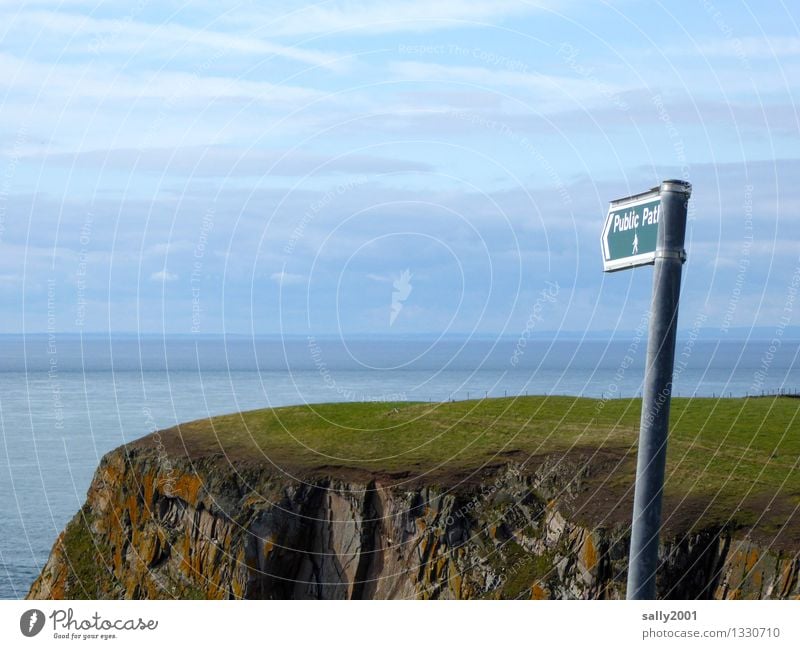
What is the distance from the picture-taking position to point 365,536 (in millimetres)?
40312

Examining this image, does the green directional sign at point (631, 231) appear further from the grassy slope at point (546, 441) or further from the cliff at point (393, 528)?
the grassy slope at point (546, 441)

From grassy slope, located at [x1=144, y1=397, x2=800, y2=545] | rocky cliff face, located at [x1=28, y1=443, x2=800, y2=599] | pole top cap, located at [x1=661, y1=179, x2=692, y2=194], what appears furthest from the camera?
grassy slope, located at [x1=144, y1=397, x2=800, y2=545]

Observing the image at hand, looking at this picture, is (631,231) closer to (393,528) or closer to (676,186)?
(676,186)

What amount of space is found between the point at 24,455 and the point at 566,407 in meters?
85.4

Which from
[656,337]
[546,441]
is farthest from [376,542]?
[656,337]

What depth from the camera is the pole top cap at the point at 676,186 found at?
7848 millimetres

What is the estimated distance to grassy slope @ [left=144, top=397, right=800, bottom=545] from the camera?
35088 millimetres

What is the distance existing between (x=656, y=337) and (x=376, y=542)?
33.2m

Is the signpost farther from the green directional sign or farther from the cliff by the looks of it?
the cliff

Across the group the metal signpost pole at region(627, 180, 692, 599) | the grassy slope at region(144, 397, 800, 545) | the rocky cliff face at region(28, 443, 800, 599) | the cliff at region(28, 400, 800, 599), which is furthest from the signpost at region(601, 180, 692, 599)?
the grassy slope at region(144, 397, 800, 545)

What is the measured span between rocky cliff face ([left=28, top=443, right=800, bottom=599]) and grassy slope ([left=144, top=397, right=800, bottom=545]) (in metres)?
1.12

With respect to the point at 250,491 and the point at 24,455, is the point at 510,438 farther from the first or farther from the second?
the point at 24,455
